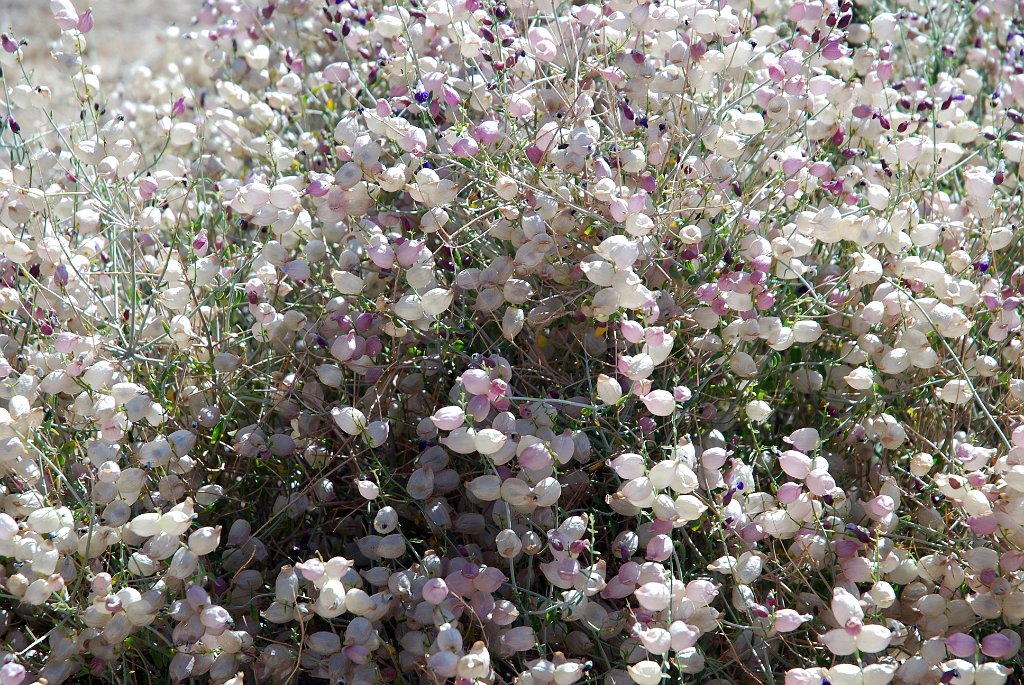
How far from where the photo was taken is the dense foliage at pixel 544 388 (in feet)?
4.26

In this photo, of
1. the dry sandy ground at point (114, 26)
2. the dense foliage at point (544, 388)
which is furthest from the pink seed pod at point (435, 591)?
the dry sandy ground at point (114, 26)

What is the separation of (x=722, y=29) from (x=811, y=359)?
0.63 meters

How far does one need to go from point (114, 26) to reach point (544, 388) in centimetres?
313

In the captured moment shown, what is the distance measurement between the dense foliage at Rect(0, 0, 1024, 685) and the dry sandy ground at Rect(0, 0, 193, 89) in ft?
6.00

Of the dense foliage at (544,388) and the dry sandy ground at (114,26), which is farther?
the dry sandy ground at (114,26)

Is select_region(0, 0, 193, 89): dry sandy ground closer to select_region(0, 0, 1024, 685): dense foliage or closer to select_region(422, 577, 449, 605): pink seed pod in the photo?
select_region(0, 0, 1024, 685): dense foliage

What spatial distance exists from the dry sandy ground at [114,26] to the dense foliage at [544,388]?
183 centimetres

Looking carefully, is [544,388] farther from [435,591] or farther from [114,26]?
[114,26]

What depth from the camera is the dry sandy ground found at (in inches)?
136

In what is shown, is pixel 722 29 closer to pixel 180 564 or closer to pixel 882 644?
pixel 882 644

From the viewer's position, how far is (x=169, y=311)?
1.68 metres

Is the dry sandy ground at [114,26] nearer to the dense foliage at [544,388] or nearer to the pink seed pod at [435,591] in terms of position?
the dense foliage at [544,388]

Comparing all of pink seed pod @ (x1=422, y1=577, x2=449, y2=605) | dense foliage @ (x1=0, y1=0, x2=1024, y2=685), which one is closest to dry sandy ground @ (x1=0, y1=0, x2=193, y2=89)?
dense foliage @ (x1=0, y1=0, x2=1024, y2=685)

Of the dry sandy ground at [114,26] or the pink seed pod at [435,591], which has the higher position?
the pink seed pod at [435,591]
